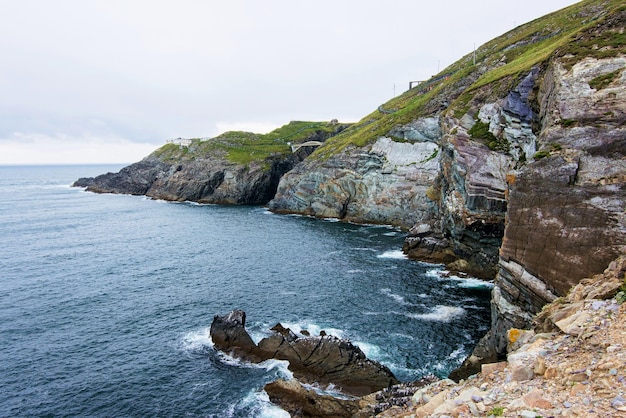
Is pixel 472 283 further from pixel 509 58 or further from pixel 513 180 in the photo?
pixel 509 58

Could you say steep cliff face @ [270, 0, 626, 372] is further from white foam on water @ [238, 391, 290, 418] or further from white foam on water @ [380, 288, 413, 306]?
white foam on water @ [238, 391, 290, 418]

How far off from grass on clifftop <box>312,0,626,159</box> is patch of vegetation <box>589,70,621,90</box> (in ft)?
14.3

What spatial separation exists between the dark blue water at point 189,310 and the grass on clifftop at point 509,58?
98.3 ft

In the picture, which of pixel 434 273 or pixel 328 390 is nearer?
pixel 328 390

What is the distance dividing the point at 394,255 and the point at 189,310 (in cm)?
3623

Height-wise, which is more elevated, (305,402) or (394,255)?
(394,255)

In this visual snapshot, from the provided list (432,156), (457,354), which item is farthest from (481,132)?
(432,156)

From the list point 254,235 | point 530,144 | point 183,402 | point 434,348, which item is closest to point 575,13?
point 530,144

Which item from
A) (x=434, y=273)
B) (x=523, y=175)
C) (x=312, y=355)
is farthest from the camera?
(x=434, y=273)

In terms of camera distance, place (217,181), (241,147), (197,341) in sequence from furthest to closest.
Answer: (241,147), (217,181), (197,341)

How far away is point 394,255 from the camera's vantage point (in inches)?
2749

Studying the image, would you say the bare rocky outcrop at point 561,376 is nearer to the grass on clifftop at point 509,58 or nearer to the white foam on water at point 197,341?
the white foam on water at point 197,341

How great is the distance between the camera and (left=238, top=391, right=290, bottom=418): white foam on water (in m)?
29.4

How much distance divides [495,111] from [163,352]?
5370cm
